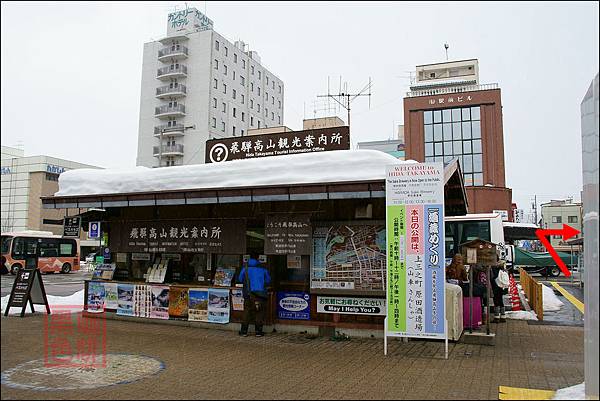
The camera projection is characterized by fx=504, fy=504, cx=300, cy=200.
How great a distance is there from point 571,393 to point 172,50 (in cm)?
7220

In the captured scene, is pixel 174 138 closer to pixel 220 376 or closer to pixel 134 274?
pixel 134 274

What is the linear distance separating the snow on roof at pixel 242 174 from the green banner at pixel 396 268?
758 mm

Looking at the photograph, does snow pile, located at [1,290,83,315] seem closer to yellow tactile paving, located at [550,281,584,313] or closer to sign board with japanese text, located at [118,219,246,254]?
sign board with japanese text, located at [118,219,246,254]

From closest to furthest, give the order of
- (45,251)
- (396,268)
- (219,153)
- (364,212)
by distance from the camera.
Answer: (396,268) → (364,212) → (219,153) → (45,251)

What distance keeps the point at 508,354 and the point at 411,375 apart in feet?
8.95

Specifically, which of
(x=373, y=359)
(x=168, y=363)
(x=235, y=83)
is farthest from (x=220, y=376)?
(x=235, y=83)

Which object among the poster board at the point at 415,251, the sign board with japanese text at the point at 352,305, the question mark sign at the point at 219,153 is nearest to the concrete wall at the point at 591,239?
the poster board at the point at 415,251

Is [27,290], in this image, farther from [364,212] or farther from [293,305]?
[364,212]

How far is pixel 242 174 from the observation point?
10.4 m

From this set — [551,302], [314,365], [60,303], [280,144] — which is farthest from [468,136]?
[314,365]

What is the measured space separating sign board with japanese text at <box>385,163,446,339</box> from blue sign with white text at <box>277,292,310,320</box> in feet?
8.58

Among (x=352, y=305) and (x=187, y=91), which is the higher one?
(x=187, y=91)

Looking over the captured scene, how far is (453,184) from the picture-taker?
11516 mm

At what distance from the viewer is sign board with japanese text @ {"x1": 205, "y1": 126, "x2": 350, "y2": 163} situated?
1171 centimetres
